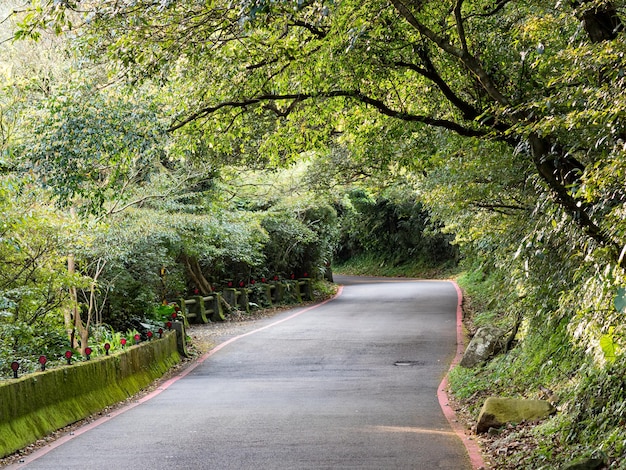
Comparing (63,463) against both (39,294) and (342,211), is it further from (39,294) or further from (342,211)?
(342,211)

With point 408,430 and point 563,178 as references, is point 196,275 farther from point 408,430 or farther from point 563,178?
point 563,178

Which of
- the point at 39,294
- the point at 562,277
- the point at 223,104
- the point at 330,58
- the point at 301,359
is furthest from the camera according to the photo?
the point at 301,359

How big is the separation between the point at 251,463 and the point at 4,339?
16.7 ft

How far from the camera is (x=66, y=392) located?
1012 cm

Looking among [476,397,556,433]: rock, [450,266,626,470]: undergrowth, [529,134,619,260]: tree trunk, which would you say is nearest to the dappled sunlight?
[476,397,556,433]: rock

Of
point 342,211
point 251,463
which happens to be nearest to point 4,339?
point 251,463

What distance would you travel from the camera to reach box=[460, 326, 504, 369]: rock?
44.1ft

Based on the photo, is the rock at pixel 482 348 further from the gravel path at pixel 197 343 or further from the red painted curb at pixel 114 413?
the gravel path at pixel 197 343

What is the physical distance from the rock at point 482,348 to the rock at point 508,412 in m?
4.34

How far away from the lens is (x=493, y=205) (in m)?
12.1

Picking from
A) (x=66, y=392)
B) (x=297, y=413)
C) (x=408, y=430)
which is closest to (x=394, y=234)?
(x=297, y=413)

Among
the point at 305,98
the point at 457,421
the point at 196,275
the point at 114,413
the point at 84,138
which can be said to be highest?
the point at 305,98

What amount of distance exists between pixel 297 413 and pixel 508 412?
118 inches

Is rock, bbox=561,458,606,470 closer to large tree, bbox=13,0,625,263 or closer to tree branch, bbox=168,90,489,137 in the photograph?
large tree, bbox=13,0,625,263
